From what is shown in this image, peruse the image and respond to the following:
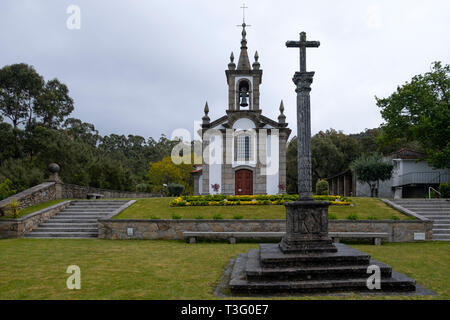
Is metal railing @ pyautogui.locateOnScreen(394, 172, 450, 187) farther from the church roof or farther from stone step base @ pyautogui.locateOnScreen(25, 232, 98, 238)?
stone step base @ pyautogui.locateOnScreen(25, 232, 98, 238)

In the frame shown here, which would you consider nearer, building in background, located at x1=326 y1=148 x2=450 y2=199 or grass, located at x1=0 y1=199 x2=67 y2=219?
grass, located at x1=0 y1=199 x2=67 y2=219

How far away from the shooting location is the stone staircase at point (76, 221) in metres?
14.2

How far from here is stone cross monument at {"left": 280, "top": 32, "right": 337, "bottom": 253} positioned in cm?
696

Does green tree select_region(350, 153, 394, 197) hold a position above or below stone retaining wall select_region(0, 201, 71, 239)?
above

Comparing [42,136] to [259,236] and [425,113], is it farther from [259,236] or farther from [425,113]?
[425,113]

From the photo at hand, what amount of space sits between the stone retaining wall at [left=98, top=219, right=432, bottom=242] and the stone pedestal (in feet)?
19.7

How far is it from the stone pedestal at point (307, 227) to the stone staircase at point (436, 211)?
8.86 m

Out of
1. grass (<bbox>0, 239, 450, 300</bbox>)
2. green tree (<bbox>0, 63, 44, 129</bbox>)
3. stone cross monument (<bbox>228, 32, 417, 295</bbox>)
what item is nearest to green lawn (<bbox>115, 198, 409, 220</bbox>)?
grass (<bbox>0, 239, 450, 300</bbox>)

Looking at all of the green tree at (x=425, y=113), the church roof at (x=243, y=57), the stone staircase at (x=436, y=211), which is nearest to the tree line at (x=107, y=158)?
the green tree at (x=425, y=113)

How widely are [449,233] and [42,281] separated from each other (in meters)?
14.8

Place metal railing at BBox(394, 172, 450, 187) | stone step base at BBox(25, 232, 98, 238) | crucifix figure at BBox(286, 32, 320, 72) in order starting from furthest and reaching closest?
metal railing at BBox(394, 172, 450, 187)
stone step base at BBox(25, 232, 98, 238)
crucifix figure at BBox(286, 32, 320, 72)

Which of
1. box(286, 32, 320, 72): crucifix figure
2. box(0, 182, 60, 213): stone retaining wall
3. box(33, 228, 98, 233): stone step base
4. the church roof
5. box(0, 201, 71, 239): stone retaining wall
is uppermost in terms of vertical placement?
the church roof
